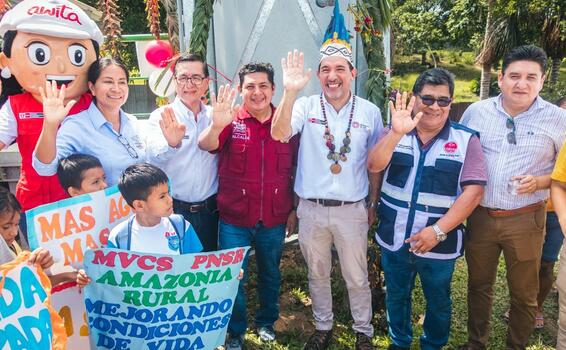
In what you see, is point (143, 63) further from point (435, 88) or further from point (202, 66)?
point (435, 88)

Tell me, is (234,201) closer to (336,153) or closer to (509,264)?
(336,153)

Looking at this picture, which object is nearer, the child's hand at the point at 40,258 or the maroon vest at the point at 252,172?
the child's hand at the point at 40,258

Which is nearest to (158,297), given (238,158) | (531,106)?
(238,158)

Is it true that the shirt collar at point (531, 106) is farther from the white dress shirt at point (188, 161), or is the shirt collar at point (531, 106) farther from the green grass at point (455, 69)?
the green grass at point (455, 69)

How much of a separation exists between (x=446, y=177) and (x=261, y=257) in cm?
142

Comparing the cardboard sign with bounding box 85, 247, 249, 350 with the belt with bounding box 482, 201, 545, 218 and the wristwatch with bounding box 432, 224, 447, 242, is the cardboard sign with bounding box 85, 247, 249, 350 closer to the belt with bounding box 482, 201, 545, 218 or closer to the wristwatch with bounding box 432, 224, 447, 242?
the wristwatch with bounding box 432, 224, 447, 242

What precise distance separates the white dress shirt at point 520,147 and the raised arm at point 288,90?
125cm

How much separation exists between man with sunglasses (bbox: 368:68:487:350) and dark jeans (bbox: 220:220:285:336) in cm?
77

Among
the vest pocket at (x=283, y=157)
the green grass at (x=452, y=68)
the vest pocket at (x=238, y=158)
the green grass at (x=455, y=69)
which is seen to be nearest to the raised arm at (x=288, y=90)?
the vest pocket at (x=283, y=157)

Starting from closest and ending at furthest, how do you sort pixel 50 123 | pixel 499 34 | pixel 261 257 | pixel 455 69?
pixel 50 123
pixel 261 257
pixel 499 34
pixel 455 69

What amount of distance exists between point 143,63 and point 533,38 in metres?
13.1

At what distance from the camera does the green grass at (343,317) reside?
3648 millimetres

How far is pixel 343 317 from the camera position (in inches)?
156

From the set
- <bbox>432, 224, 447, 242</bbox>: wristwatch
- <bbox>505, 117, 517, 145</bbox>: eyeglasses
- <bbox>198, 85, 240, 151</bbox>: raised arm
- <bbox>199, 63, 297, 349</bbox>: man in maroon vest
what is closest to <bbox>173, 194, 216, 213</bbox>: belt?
<bbox>199, 63, 297, 349</bbox>: man in maroon vest
